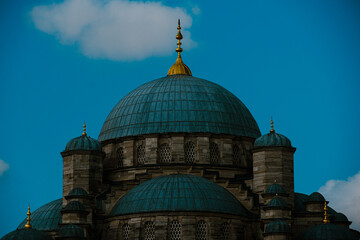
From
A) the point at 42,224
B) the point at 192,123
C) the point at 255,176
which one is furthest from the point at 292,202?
the point at 42,224

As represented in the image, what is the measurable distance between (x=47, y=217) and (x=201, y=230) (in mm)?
14410

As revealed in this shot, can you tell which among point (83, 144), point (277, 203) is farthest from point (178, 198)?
point (83, 144)

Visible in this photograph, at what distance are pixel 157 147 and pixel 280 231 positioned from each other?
14733 millimetres

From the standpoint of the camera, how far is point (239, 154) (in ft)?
300

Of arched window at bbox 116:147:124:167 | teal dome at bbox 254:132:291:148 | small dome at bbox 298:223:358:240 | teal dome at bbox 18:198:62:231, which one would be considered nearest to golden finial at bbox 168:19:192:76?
arched window at bbox 116:147:124:167

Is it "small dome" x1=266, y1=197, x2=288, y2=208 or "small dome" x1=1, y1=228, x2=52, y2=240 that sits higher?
"small dome" x1=266, y1=197, x2=288, y2=208

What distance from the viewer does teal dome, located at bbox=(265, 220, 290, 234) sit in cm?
7875

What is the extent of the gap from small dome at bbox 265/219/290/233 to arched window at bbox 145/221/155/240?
7489mm

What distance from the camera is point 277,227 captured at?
259 ft

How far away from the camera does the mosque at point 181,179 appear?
264 feet

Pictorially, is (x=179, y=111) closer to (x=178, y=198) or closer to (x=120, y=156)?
(x=120, y=156)

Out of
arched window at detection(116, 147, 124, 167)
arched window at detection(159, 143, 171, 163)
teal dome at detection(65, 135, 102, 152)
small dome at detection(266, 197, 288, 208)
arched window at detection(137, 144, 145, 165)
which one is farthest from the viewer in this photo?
arched window at detection(116, 147, 124, 167)

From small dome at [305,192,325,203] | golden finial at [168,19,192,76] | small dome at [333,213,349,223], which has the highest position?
golden finial at [168,19,192,76]

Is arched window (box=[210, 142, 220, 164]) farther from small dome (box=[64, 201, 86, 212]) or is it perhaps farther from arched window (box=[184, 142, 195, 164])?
small dome (box=[64, 201, 86, 212])
